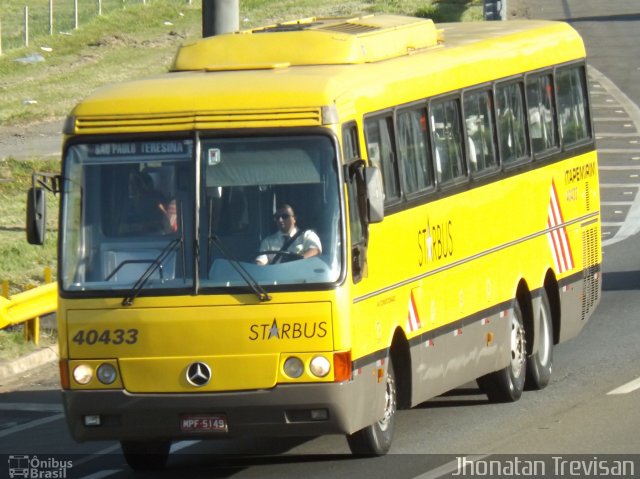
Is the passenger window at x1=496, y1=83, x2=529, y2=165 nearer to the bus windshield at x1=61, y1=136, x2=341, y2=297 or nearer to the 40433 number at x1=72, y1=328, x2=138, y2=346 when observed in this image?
the bus windshield at x1=61, y1=136, x2=341, y2=297

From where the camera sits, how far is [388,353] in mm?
11992

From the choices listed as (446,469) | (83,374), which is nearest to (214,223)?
(83,374)

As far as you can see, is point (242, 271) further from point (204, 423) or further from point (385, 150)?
point (385, 150)

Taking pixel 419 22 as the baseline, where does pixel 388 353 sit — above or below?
below

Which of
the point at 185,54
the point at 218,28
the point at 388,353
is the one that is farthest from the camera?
the point at 218,28

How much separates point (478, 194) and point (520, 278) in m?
1.20

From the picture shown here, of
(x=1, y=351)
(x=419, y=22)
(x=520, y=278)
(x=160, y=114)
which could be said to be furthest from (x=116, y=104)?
(x=1, y=351)

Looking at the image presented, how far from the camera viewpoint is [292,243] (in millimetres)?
11102

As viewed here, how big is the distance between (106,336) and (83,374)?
0.31m

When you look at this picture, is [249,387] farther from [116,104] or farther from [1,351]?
[1,351]

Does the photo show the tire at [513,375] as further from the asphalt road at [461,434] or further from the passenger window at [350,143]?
the passenger window at [350,143]

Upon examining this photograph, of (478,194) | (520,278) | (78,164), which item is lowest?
(520,278)

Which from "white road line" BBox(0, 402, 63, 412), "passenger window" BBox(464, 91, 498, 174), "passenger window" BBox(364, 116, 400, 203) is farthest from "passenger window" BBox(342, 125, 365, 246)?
"white road line" BBox(0, 402, 63, 412)

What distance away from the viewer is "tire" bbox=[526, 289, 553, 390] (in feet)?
49.6
